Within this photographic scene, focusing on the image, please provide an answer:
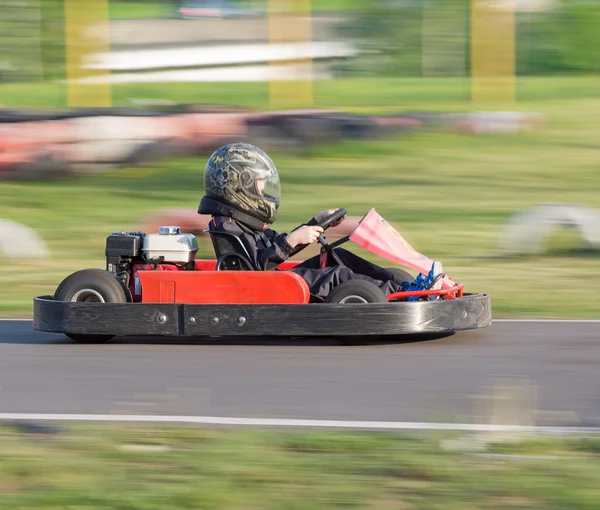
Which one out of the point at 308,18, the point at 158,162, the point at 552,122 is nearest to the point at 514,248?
the point at 158,162

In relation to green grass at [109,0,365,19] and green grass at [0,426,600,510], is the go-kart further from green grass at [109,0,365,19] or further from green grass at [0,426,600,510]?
green grass at [109,0,365,19]

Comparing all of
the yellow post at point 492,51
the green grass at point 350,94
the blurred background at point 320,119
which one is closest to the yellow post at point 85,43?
the blurred background at point 320,119

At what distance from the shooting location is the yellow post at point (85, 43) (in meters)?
17.1

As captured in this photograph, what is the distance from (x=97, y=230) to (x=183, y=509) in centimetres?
921

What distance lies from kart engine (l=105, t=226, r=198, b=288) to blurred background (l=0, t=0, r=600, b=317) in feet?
8.89

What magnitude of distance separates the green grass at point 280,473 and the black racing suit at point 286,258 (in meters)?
2.14

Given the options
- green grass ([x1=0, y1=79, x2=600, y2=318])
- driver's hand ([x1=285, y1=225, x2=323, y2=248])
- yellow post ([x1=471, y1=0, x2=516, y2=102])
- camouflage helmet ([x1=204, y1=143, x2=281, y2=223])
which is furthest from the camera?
yellow post ([x1=471, y1=0, x2=516, y2=102])

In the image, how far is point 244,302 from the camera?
263 inches

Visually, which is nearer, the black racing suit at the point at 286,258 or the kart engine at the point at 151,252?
the black racing suit at the point at 286,258

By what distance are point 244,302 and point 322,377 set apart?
937 millimetres

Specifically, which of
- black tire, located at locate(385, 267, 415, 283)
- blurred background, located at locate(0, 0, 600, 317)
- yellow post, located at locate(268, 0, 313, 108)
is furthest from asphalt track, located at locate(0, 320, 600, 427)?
yellow post, located at locate(268, 0, 313, 108)

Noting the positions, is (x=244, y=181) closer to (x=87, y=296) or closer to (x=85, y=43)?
(x=87, y=296)

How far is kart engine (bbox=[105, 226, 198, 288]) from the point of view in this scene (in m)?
7.09

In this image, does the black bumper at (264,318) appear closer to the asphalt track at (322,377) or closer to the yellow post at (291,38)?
the asphalt track at (322,377)
